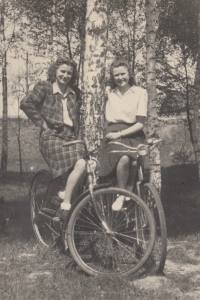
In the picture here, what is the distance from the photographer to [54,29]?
19.6 meters

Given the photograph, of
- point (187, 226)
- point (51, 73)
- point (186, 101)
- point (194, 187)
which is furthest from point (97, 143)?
point (186, 101)

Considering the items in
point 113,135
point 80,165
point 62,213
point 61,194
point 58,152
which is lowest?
point 62,213

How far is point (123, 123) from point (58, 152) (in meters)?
0.79

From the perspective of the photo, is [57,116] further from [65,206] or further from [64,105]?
[65,206]

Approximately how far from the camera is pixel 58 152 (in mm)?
4836

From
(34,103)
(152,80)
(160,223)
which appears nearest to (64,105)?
(34,103)

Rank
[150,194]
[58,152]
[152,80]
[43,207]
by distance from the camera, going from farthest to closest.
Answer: [152,80], [43,207], [58,152], [150,194]

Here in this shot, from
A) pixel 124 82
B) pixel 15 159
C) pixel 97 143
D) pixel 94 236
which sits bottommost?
pixel 15 159

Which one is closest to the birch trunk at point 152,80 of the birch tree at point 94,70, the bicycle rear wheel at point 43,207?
the birch tree at point 94,70

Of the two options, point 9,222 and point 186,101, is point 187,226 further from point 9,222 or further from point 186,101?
point 186,101

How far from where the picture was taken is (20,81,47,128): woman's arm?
4863 millimetres

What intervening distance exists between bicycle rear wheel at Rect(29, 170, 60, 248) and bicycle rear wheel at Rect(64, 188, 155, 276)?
2.41ft

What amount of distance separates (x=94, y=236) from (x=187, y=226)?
2.59 m

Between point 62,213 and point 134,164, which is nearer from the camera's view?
point 134,164
